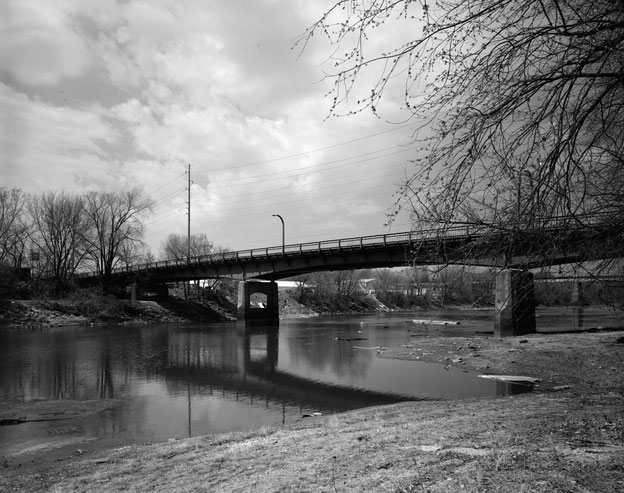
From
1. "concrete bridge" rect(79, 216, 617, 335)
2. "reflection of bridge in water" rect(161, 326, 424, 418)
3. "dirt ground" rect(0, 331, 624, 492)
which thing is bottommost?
"reflection of bridge in water" rect(161, 326, 424, 418)

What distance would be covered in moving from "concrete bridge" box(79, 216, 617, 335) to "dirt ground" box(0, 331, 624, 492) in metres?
1.88

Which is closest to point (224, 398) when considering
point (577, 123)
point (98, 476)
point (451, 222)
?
point (98, 476)

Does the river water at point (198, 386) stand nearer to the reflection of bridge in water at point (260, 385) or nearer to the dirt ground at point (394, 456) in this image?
the reflection of bridge in water at point (260, 385)

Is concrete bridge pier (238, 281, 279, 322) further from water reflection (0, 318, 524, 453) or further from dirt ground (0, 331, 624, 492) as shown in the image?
dirt ground (0, 331, 624, 492)

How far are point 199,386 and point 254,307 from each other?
46.6m

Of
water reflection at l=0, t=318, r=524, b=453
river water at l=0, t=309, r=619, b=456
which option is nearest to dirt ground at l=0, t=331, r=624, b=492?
river water at l=0, t=309, r=619, b=456

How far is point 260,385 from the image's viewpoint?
18.4 meters

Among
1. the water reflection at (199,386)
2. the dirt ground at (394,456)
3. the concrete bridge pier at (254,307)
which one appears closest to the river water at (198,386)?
the water reflection at (199,386)

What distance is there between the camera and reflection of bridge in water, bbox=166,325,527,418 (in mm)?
14797

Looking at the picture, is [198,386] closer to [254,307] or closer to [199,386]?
[199,386]

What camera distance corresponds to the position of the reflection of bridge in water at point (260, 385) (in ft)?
48.5

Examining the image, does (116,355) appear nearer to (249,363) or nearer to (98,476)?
(249,363)

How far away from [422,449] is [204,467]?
315cm

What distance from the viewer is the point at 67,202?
68625 millimetres
